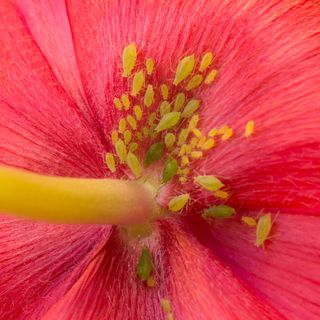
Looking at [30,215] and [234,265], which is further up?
[30,215]

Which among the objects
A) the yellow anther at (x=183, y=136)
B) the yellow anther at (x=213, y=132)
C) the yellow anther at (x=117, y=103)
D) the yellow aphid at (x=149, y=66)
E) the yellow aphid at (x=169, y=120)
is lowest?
the yellow anther at (x=213, y=132)

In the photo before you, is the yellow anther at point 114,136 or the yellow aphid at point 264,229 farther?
the yellow anther at point 114,136

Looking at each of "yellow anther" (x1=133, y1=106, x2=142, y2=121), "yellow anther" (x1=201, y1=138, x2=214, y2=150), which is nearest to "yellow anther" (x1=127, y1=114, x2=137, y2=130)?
"yellow anther" (x1=133, y1=106, x2=142, y2=121)

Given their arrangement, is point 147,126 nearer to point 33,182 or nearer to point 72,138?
point 72,138

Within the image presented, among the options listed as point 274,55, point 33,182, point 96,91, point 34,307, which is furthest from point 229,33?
point 34,307

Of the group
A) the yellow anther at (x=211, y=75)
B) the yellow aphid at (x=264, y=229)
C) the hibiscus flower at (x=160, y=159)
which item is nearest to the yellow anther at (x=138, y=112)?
the hibiscus flower at (x=160, y=159)

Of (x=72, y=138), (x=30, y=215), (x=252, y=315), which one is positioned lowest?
(x=252, y=315)

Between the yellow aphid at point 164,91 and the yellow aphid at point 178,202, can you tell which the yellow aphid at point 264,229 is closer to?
the yellow aphid at point 178,202
